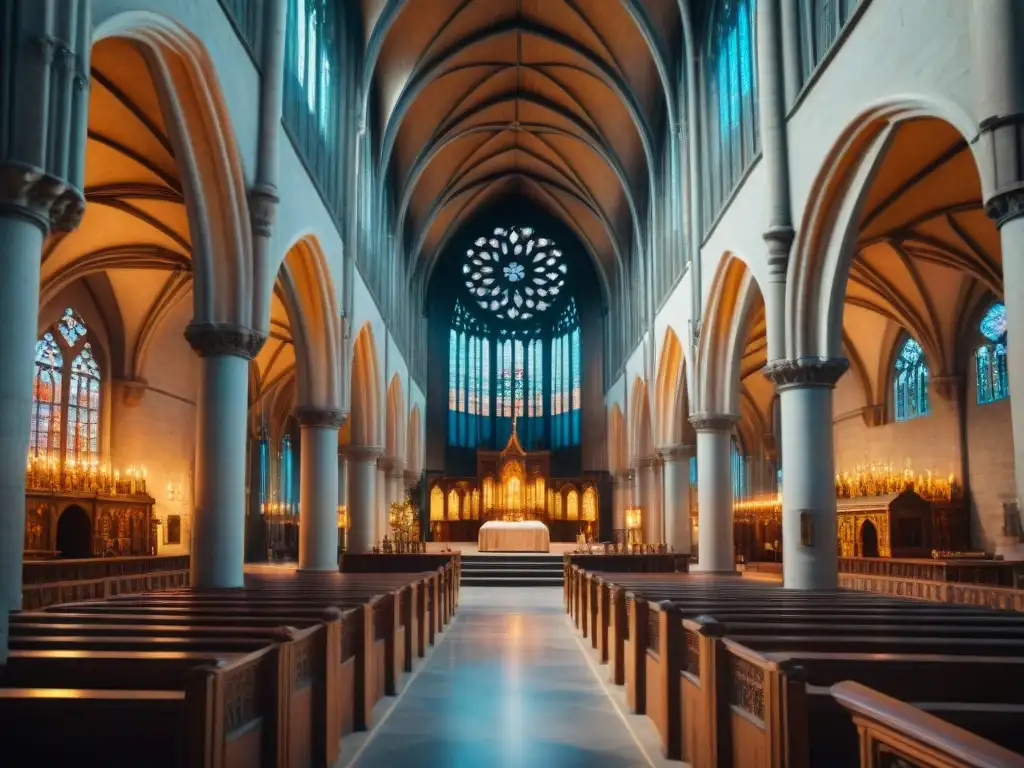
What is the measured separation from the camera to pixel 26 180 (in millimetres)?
7074

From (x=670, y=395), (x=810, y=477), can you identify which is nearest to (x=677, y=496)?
(x=670, y=395)

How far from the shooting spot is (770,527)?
113 ft

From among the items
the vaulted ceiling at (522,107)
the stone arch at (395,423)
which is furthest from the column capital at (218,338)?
the stone arch at (395,423)

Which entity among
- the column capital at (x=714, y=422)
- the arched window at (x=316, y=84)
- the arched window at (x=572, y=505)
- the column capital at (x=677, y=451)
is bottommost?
the arched window at (x=572, y=505)

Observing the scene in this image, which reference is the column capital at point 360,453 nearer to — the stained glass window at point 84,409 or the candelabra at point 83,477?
the candelabra at point 83,477

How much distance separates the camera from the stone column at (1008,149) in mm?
7848

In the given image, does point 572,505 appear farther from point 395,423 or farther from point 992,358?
point 992,358

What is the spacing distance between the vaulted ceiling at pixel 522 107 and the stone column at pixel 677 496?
7976 millimetres

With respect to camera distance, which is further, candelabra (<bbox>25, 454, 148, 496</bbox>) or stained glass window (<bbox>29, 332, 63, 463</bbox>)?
stained glass window (<bbox>29, 332, 63, 463</bbox>)

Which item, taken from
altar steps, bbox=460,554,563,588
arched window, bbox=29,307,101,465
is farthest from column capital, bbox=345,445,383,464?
arched window, bbox=29,307,101,465

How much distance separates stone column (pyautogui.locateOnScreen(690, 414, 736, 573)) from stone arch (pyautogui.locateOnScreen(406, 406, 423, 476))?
18.1 meters

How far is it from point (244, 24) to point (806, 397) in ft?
31.4

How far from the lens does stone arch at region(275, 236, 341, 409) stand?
19156 millimetres

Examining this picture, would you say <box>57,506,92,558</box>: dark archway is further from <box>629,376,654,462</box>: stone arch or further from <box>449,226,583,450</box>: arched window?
<box>449,226,583,450</box>: arched window
